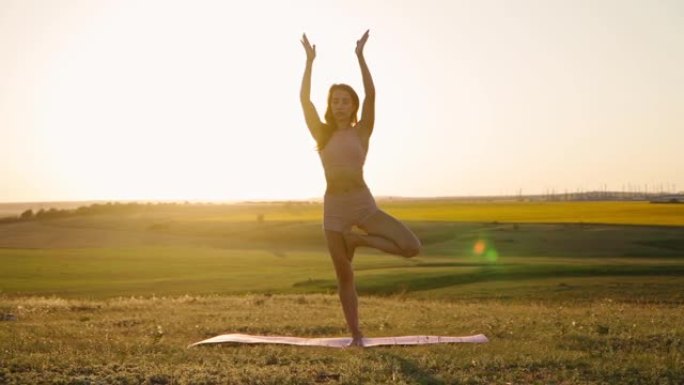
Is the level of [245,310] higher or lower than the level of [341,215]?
lower

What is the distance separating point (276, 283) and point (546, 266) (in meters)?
15.1

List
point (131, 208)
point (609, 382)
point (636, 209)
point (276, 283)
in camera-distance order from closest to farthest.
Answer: point (609, 382), point (276, 283), point (636, 209), point (131, 208)

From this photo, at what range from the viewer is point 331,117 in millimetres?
11023

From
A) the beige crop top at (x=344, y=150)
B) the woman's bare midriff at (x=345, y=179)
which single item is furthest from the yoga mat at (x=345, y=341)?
the beige crop top at (x=344, y=150)

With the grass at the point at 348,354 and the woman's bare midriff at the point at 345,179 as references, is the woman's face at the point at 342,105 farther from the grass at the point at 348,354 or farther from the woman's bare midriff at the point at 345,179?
the grass at the point at 348,354

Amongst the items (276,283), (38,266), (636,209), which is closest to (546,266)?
(276,283)

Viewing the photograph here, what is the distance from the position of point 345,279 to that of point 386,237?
3.33ft

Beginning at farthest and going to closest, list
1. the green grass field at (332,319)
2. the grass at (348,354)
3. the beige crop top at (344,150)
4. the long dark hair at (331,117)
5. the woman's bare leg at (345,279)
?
1. the long dark hair at (331,117)
2. the woman's bare leg at (345,279)
3. the beige crop top at (344,150)
4. the green grass field at (332,319)
5. the grass at (348,354)

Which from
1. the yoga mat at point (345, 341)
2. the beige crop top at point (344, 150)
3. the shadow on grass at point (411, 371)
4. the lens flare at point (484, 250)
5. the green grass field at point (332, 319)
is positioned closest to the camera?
the shadow on grass at point (411, 371)

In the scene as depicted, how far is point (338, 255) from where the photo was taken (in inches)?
429

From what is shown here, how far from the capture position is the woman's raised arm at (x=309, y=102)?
11.0 m

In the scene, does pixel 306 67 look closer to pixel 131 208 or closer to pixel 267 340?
pixel 267 340

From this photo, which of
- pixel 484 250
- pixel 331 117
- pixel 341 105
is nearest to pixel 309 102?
pixel 331 117

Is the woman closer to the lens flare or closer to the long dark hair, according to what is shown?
the long dark hair
